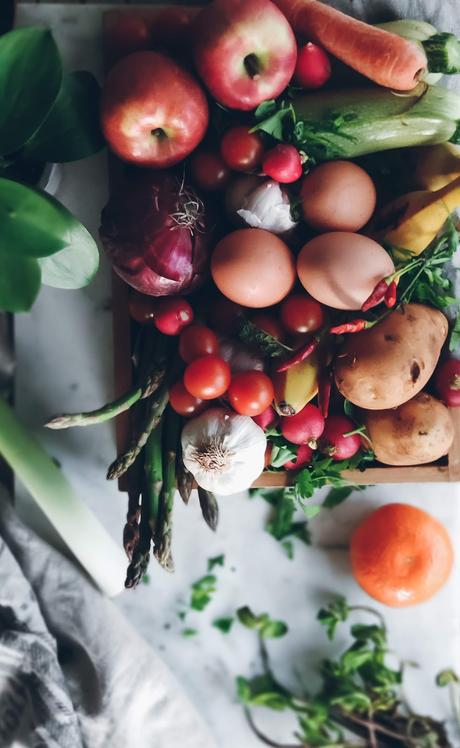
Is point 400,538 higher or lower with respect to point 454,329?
lower

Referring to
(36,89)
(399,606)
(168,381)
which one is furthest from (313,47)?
(399,606)

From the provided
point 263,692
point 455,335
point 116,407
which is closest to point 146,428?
point 116,407

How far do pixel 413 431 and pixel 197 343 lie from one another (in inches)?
10.4

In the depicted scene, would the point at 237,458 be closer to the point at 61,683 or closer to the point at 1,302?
the point at 1,302

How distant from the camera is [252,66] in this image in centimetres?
80

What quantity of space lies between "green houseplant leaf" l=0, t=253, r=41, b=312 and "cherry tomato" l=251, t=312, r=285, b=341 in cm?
28

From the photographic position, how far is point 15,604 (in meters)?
1.02

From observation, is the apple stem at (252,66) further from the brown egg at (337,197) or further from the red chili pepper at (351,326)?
the red chili pepper at (351,326)

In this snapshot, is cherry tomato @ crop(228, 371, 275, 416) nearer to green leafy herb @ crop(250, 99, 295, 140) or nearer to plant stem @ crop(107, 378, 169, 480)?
plant stem @ crop(107, 378, 169, 480)

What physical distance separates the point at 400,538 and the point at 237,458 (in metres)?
0.31

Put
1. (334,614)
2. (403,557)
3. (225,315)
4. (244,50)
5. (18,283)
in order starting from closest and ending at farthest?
(18,283)
(244,50)
(225,315)
(403,557)
(334,614)

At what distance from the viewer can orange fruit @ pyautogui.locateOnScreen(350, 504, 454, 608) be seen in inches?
38.8

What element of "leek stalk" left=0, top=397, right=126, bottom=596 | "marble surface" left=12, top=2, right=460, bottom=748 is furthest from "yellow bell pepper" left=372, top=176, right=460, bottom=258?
"leek stalk" left=0, top=397, right=126, bottom=596

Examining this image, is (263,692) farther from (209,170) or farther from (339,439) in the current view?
(209,170)
